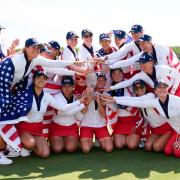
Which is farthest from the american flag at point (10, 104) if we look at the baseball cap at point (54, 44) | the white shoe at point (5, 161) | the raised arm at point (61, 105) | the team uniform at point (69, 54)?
the team uniform at point (69, 54)

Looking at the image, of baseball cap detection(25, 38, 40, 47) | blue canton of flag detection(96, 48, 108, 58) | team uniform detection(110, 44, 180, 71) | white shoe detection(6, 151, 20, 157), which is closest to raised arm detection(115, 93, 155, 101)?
team uniform detection(110, 44, 180, 71)

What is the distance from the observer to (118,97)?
6.70 metres

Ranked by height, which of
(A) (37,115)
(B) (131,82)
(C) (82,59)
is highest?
(C) (82,59)

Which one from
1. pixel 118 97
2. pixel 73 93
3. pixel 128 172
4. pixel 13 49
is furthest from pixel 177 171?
pixel 13 49

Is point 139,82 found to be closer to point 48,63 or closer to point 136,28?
point 136,28

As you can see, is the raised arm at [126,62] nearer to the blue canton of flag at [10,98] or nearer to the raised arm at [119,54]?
the raised arm at [119,54]

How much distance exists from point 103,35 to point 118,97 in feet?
4.39

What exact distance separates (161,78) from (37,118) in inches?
88.3

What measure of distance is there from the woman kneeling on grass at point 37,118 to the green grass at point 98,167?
0.20m

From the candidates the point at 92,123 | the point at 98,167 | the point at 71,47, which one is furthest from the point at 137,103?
the point at 71,47

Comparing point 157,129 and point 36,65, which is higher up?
point 36,65

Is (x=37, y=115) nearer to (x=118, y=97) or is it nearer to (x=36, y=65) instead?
(x=36, y=65)

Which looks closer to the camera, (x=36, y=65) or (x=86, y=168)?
(x=86, y=168)

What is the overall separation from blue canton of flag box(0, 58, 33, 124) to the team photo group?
15 millimetres
